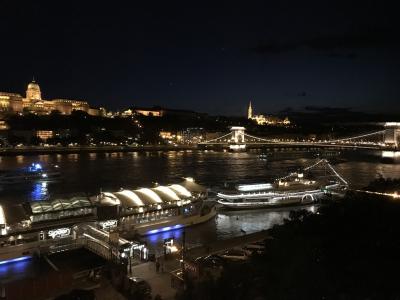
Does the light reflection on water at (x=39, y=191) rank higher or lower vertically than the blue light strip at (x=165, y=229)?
lower

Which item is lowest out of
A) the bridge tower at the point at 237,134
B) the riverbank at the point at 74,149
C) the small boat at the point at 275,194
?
the small boat at the point at 275,194

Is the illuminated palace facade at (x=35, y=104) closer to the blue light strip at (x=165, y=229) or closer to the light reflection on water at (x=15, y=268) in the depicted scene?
the blue light strip at (x=165, y=229)

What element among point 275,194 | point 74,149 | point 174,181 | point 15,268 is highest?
point 74,149

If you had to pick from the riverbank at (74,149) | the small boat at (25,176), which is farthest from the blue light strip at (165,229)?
the riverbank at (74,149)

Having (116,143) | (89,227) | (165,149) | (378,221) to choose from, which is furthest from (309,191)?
(116,143)

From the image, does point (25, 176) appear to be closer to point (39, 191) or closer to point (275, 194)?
point (39, 191)

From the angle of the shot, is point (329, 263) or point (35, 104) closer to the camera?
point (329, 263)

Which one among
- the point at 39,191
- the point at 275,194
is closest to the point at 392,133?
the point at 275,194
